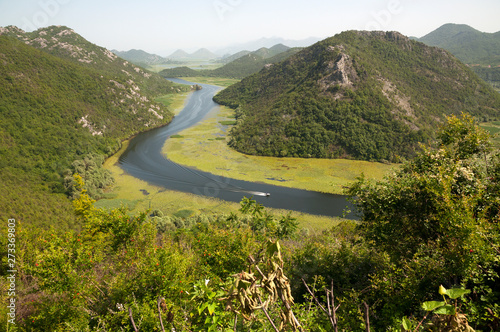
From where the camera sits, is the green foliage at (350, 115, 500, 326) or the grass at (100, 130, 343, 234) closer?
the green foliage at (350, 115, 500, 326)

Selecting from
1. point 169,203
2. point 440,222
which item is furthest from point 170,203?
point 440,222

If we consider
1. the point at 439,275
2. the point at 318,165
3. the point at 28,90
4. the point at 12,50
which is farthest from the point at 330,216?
the point at 12,50

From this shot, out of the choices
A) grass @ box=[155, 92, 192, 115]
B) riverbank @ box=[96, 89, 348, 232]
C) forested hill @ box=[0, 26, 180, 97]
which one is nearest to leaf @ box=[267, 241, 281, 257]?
riverbank @ box=[96, 89, 348, 232]

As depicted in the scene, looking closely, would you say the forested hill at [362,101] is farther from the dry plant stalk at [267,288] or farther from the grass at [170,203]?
the dry plant stalk at [267,288]

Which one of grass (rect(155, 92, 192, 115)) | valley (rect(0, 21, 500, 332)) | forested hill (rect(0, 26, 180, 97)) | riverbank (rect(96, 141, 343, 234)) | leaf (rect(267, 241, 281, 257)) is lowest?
riverbank (rect(96, 141, 343, 234))

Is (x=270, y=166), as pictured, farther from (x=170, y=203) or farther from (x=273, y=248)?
(x=273, y=248)

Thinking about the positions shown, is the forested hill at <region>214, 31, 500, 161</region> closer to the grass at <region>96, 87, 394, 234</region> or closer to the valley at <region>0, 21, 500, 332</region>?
the valley at <region>0, 21, 500, 332</region>

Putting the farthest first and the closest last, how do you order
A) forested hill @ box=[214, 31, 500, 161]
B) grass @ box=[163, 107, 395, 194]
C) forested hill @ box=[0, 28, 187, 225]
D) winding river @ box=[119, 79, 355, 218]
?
forested hill @ box=[214, 31, 500, 161] < grass @ box=[163, 107, 395, 194] < winding river @ box=[119, 79, 355, 218] < forested hill @ box=[0, 28, 187, 225]
